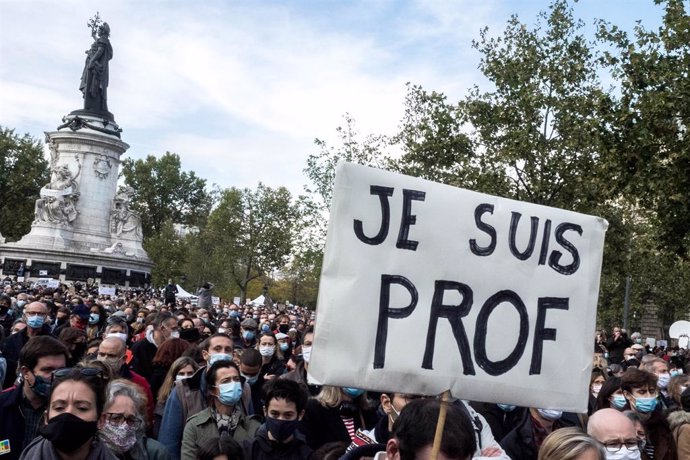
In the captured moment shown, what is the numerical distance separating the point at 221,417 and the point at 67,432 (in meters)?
2.05

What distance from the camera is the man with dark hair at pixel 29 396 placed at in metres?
4.50

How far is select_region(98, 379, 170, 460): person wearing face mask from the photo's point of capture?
421 centimetres

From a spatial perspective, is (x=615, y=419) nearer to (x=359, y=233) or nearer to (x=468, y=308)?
(x=468, y=308)

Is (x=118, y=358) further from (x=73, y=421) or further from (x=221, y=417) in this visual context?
(x=73, y=421)

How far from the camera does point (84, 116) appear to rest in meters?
45.5

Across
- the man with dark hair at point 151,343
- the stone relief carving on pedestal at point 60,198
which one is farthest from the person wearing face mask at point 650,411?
the stone relief carving on pedestal at point 60,198

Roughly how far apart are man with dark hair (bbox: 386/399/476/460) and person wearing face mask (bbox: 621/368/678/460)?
10.8ft

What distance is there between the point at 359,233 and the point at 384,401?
7.11ft

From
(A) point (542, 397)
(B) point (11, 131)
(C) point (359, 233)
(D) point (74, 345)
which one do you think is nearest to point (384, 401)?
(A) point (542, 397)

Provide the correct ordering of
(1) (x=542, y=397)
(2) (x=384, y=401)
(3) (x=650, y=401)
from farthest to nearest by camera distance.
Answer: (3) (x=650, y=401), (2) (x=384, y=401), (1) (x=542, y=397)

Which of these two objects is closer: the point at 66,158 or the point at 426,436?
the point at 426,436

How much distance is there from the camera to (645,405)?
5797 millimetres

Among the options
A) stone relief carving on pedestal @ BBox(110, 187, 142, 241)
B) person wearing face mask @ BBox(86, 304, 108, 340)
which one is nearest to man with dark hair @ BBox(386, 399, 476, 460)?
person wearing face mask @ BBox(86, 304, 108, 340)

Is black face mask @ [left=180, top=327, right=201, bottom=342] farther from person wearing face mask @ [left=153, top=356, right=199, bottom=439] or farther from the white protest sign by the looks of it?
the white protest sign
